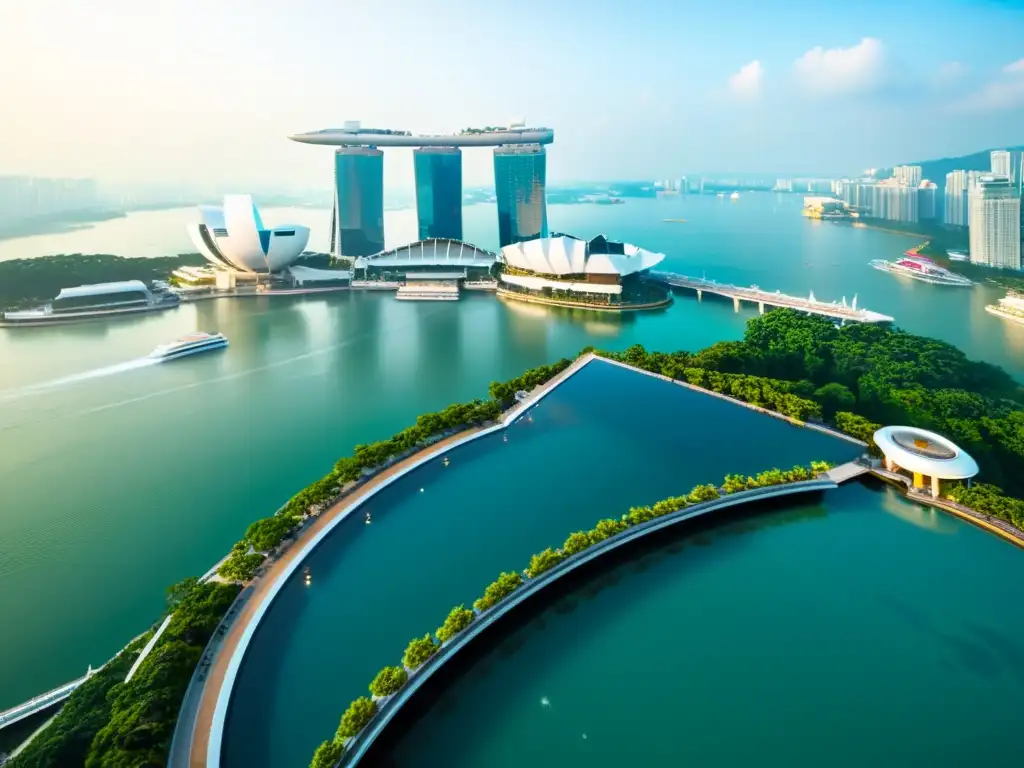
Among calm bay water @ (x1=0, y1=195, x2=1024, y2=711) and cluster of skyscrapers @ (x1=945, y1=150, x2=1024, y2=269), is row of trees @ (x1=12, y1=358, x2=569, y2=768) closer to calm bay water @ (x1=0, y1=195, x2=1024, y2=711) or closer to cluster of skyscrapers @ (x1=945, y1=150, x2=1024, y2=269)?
calm bay water @ (x1=0, y1=195, x2=1024, y2=711)

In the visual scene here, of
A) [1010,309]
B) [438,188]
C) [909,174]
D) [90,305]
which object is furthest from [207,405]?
[909,174]

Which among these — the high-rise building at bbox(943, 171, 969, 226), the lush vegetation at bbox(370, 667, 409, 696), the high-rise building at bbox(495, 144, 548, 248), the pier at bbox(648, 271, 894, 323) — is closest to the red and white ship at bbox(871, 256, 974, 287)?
the pier at bbox(648, 271, 894, 323)

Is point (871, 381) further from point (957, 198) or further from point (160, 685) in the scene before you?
point (957, 198)

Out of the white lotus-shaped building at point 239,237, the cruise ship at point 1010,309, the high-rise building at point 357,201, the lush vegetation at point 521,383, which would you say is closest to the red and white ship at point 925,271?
the cruise ship at point 1010,309

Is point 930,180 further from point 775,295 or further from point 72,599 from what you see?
point 72,599

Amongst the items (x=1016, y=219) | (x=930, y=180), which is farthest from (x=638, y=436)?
(x=930, y=180)

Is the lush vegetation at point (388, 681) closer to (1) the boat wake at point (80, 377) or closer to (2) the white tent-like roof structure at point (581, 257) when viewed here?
(1) the boat wake at point (80, 377)
